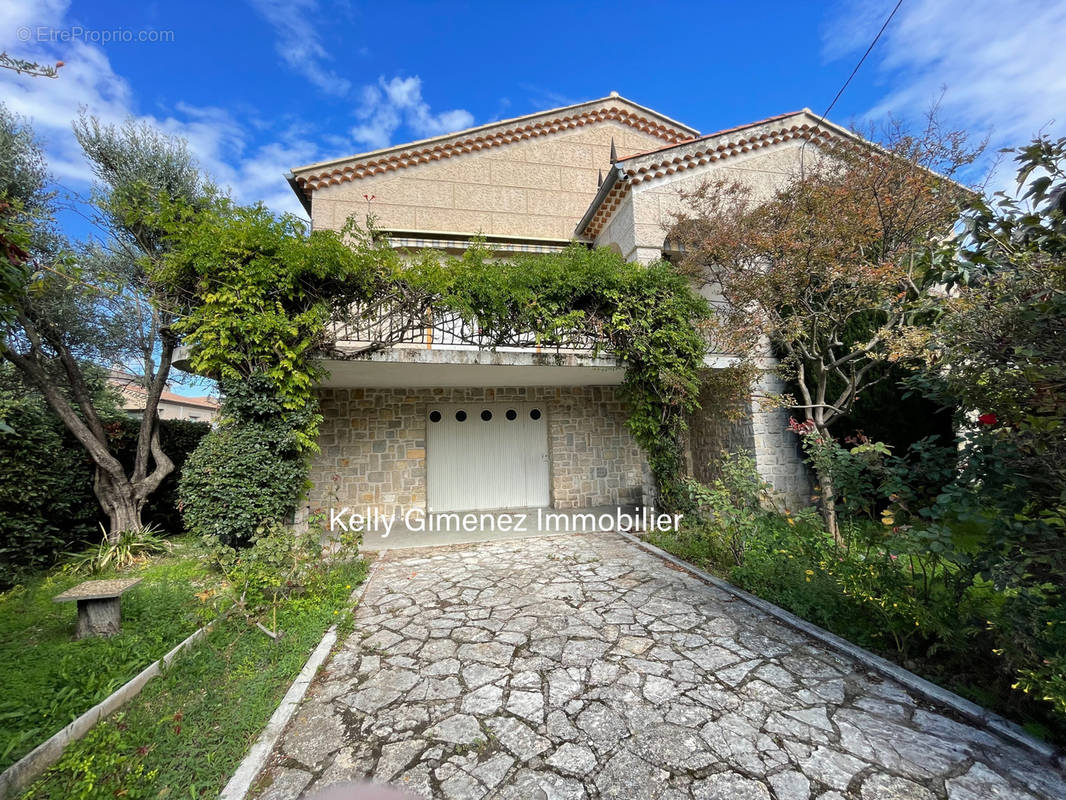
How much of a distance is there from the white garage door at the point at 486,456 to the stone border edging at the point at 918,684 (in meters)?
6.02

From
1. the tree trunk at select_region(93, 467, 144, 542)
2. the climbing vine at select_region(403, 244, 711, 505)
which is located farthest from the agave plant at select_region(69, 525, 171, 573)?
the climbing vine at select_region(403, 244, 711, 505)

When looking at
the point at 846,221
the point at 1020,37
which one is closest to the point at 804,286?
the point at 846,221

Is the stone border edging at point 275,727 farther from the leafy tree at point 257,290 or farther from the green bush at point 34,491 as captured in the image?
the green bush at point 34,491

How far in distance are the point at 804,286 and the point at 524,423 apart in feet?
21.2

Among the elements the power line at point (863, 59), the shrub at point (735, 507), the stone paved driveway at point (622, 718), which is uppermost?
the power line at point (863, 59)

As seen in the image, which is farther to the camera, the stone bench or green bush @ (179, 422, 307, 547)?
green bush @ (179, 422, 307, 547)

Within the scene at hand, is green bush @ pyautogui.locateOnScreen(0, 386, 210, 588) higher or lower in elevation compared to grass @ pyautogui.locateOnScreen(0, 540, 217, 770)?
higher

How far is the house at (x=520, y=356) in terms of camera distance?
8.68 meters

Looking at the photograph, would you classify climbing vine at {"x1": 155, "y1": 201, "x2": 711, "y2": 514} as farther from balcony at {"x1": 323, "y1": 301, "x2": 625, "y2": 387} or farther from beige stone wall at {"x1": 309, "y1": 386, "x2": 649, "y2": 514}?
beige stone wall at {"x1": 309, "y1": 386, "x2": 649, "y2": 514}

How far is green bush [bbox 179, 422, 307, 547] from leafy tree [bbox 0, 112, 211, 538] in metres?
2.31

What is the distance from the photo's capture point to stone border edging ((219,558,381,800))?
2.34 metres

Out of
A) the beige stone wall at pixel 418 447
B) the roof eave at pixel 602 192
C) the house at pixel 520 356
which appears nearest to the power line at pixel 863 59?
the house at pixel 520 356

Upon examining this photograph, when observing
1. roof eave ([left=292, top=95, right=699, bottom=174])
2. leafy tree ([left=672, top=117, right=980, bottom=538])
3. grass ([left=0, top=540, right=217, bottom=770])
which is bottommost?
grass ([left=0, top=540, right=217, bottom=770])

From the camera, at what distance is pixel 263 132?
873 centimetres
